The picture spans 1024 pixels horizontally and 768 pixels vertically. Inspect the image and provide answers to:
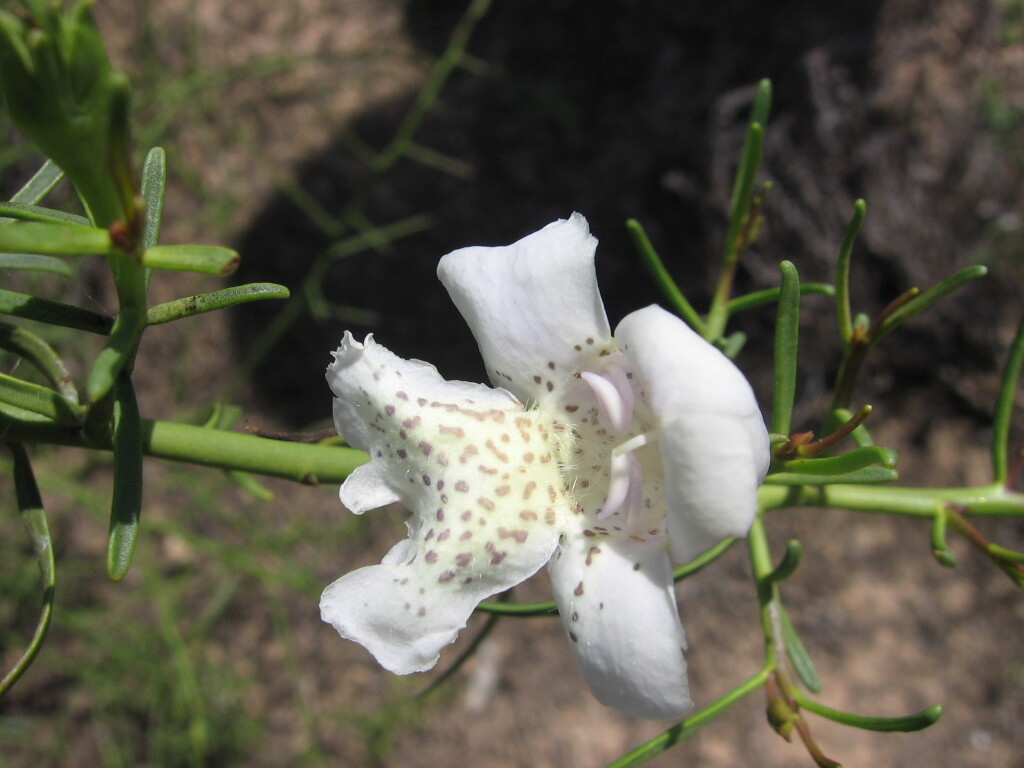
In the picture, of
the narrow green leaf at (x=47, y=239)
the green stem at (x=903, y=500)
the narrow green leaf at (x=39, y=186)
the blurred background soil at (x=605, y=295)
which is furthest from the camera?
the blurred background soil at (x=605, y=295)

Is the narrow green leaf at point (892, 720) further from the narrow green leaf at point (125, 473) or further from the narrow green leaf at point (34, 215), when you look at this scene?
the narrow green leaf at point (34, 215)

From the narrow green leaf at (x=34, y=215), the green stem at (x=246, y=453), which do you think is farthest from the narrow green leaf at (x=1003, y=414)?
the narrow green leaf at (x=34, y=215)

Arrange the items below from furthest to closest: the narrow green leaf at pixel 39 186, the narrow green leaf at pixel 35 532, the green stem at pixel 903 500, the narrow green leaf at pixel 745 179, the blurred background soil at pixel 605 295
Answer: the blurred background soil at pixel 605 295 → the narrow green leaf at pixel 745 179 → the green stem at pixel 903 500 → the narrow green leaf at pixel 39 186 → the narrow green leaf at pixel 35 532

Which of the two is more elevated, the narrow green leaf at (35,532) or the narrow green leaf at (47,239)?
the narrow green leaf at (47,239)

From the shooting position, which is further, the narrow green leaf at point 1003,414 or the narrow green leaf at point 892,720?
the narrow green leaf at point 1003,414

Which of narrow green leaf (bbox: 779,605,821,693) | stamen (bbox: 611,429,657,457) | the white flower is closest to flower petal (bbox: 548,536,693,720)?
the white flower

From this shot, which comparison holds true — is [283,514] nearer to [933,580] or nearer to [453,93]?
[453,93]

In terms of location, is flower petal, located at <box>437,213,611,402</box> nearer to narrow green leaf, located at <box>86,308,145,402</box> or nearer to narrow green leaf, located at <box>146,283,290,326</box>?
narrow green leaf, located at <box>146,283,290,326</box>

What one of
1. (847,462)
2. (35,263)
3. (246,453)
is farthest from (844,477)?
(35,263)

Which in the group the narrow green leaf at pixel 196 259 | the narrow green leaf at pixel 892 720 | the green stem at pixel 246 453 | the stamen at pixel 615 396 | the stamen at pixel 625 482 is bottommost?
the narrow green leaf at pixel 892 720
